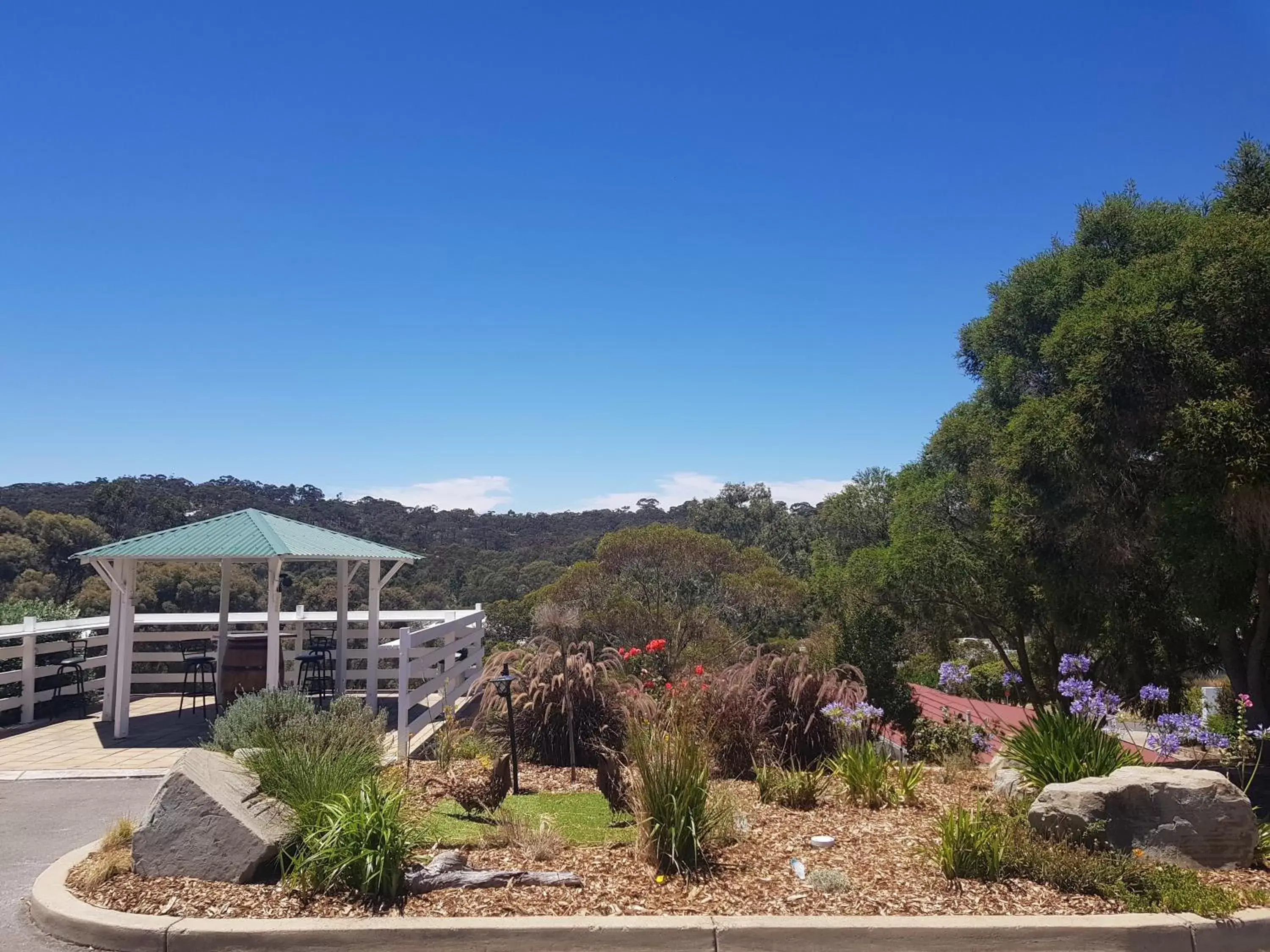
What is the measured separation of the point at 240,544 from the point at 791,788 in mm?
7655

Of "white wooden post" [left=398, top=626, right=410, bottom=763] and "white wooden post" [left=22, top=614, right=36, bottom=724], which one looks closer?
"white wooden post" [left=398, top=626, right=410, bottom=763]

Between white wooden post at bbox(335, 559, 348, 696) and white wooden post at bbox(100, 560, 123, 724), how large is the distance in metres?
2.94

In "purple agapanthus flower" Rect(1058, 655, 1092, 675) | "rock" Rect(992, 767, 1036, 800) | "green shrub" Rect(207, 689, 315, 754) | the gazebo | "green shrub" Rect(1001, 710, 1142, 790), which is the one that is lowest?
"rock" Rect(992, 767, 1036, 800)

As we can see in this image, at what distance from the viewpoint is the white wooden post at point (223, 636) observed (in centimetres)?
1210

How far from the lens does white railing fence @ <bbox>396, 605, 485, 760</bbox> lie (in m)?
9.91

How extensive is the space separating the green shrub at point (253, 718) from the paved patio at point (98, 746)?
2233mm

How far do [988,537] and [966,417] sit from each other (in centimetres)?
343

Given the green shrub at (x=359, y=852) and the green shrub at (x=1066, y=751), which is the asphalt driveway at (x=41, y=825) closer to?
the green shrub at (x=359, y=852)

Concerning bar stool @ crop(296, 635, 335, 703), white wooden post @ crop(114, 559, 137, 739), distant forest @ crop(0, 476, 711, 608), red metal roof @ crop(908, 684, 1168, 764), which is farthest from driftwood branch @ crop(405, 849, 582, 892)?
distant forest @ crop(0, 476, 711, 608)

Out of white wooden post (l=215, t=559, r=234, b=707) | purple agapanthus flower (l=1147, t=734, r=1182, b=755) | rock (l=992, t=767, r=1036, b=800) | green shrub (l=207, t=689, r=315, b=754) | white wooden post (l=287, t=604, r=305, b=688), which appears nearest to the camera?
purple agapanthus flower (l=1147, t=734, r=1182, b=755)

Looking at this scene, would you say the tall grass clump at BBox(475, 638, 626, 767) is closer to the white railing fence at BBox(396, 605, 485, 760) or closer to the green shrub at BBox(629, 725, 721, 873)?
the white railing fence at BBox(396, 605, 485, 760)

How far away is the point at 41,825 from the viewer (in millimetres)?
7312

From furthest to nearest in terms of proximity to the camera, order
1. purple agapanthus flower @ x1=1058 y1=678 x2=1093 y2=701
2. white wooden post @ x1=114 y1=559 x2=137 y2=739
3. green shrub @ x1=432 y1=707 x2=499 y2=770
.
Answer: white wooden post @ x1=114 y1=559 x2=137 y2=739
green shrub @ x1=432 y1=707 x2=499 y2=770
purple agapanthus flower @ x1=1058 y1=678 x2=1093 y2=701

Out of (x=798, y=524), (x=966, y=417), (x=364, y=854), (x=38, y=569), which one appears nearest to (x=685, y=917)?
(x=364, y=854)
